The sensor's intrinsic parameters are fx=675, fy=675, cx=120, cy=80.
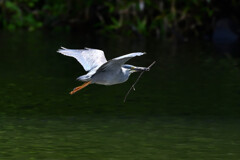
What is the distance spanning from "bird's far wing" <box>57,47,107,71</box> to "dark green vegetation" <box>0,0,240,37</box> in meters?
18.3

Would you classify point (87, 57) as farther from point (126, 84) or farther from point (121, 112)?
point (126, 84)

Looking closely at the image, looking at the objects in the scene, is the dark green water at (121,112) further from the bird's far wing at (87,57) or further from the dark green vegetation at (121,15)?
the dark green vegetation at (121,15)

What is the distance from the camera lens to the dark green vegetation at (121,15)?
3123 cm

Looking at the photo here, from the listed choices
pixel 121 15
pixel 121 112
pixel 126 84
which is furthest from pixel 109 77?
pixel 121 15

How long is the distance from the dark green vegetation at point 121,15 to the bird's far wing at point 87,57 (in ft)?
60.2

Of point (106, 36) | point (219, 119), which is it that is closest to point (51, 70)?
point (219, 119)

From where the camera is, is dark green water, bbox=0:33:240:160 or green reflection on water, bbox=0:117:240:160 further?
dark green water, bbox=0:33:240:160

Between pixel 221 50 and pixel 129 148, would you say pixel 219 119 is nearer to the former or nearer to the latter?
pixel 129 148

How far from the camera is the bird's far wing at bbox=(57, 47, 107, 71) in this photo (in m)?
12.0

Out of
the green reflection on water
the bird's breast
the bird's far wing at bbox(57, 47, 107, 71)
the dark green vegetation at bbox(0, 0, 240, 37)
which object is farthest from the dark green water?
the dark green vegetation at bbox(0, 0, 240, 37)

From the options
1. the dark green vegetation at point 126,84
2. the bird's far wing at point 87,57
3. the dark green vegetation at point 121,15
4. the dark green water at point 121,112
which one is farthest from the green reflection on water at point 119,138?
the dark green vegetation at point 121,15

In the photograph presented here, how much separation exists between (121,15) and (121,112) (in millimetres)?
17762

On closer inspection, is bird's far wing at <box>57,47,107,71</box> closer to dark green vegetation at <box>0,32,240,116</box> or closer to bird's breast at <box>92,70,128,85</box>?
bird's breast at <box>92,70,128,85</box>

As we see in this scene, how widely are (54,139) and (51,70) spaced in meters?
9.05
